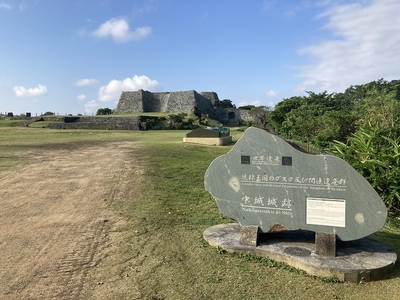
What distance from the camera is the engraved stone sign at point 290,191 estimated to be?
3650mm

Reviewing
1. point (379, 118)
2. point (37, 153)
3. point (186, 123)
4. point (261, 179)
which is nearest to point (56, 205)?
point (261, 179)

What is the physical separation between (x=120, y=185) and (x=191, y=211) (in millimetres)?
2378

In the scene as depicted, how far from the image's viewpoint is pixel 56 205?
6047 millimetres

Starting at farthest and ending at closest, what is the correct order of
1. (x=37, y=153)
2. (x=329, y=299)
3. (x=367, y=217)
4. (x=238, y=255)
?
(x=37, y=153) < (x=238, y=255) < (x=367, y=217) < (x=329, y=299)

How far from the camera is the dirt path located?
3.33 m

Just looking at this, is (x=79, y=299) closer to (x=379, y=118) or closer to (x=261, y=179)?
(x=261, y=179)

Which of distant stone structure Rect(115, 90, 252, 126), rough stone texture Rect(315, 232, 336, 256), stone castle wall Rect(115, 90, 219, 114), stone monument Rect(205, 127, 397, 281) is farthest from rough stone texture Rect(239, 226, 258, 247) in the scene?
stone castle wall Rect(115, 90, 219, 114)

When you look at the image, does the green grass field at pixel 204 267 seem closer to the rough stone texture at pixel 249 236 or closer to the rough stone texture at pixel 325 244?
the rough stone texture at pixel 249 236

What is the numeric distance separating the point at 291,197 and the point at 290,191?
0.23ft

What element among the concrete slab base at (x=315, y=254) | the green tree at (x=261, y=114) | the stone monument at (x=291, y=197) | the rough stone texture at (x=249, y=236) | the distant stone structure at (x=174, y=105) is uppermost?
the distant stone structure at (x=174, y=105)

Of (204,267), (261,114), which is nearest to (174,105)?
(261,114)

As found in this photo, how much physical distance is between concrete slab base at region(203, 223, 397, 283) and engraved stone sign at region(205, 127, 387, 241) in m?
0.22

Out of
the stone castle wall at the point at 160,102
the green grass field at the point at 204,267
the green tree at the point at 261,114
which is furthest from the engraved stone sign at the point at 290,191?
the stone castle wall at the point at 160,102

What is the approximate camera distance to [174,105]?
51875 mm
